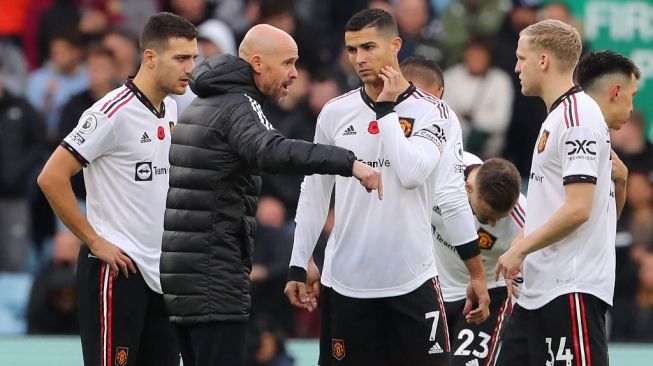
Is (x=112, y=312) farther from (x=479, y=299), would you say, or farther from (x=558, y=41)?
(x=558, y=41)

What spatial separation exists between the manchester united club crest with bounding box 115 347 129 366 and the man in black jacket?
0.72 m

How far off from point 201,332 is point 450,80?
7855 millimetres

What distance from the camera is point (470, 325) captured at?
9.08 metres

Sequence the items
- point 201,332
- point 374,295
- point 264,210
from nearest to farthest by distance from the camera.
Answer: point 201,332, point 374,295, point 264,210

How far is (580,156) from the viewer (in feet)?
23.8

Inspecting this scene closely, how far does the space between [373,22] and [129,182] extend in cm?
165

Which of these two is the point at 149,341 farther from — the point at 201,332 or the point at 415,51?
the point at 415,51

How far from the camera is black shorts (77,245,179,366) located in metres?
8.26

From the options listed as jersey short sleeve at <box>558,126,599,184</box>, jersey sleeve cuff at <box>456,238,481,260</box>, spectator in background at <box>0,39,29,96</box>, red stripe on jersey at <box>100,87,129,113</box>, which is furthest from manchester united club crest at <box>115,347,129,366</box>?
spectator in background at <box>0,39,29,96</box>

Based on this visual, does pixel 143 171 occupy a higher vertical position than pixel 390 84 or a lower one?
lower

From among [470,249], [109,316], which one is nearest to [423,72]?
[470,249]

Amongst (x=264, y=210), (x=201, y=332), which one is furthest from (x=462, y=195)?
(x=264, y=210)

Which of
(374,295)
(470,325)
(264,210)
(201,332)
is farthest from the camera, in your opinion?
(264,210)

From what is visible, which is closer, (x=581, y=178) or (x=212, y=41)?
(x=581, y=178)
